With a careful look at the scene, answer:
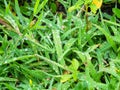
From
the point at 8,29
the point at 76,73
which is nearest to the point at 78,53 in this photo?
the point at 76,73

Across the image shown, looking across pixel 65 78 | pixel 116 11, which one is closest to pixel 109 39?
pixel 116 11

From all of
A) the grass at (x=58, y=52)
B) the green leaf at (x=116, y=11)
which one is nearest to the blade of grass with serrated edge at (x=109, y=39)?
the grass at (x=58, y=52)

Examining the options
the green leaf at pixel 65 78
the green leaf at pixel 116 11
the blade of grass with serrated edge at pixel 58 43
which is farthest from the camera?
the green leaf at pixel 116 11

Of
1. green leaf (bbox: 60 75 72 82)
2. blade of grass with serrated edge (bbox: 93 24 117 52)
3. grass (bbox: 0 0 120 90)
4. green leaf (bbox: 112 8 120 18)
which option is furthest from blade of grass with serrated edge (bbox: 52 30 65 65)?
green leaf (bbox: 112 8 120 18)

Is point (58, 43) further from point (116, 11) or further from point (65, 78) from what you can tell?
point (116, 11)

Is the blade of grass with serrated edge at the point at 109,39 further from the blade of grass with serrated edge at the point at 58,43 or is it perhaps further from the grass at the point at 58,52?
→ the blade of grass with serrated edge at the point at 58,43

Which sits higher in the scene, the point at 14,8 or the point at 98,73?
the point at 14,8

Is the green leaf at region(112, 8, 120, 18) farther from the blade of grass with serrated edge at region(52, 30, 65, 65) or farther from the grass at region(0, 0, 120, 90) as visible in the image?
the blade of grass with serrated edge at region(52, 30, 65, 65)

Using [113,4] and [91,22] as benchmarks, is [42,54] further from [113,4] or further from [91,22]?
[113,4]
